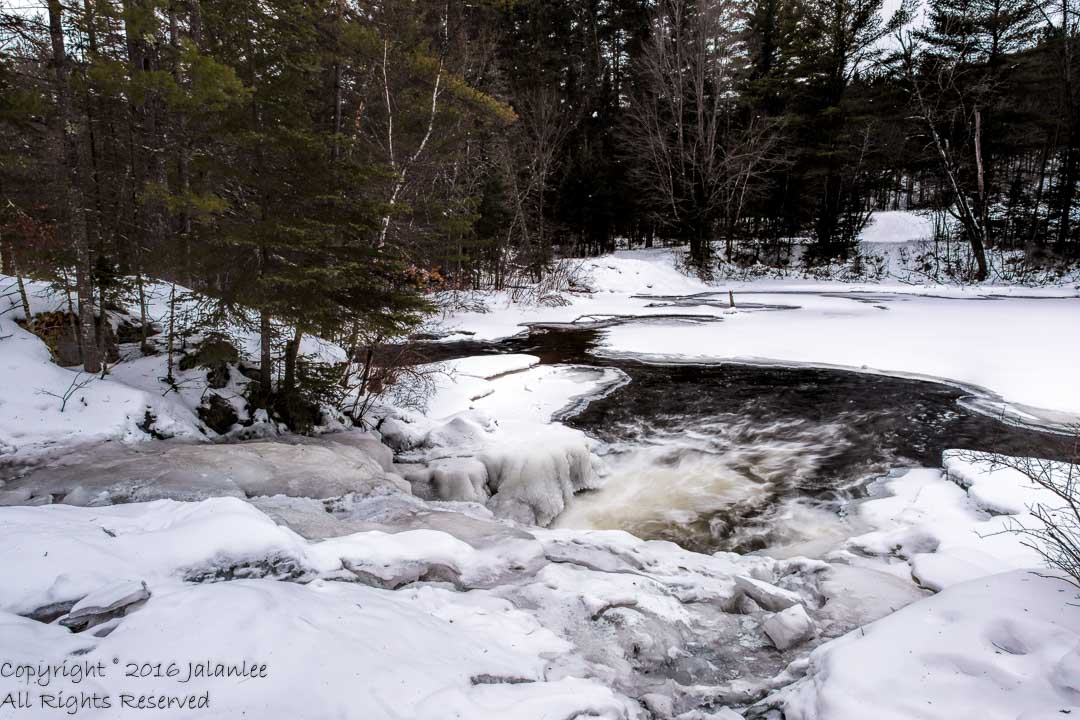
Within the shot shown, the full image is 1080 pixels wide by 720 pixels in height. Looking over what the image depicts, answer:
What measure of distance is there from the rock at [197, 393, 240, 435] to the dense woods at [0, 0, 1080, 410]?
567 mm

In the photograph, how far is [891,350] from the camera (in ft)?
38.1

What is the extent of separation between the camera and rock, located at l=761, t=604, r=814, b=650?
11.1ft

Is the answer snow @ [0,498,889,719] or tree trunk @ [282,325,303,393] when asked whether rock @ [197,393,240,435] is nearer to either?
tree trunk @ [282,325,303,393]

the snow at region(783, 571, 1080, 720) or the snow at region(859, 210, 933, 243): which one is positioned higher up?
the snow at region(859, 210, 933, 243)

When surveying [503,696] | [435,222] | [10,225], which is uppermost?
[435,222]

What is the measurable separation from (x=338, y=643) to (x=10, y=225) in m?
6.56

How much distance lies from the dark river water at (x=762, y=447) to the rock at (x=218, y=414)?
4.25 metres

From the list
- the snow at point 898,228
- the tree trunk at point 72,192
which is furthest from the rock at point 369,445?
the snow at point 898,228

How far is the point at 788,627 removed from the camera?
11.3ft

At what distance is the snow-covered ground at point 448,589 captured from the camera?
2.25m

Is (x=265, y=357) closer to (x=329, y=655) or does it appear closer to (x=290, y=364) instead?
(x=290, y=364)

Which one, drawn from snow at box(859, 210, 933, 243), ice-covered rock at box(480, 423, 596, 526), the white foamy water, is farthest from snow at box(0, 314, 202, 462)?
snow at box(859, 210, 933, 243)

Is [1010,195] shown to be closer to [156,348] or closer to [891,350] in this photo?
[891,350]

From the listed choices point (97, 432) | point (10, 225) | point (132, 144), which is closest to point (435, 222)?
point (132, 144)
